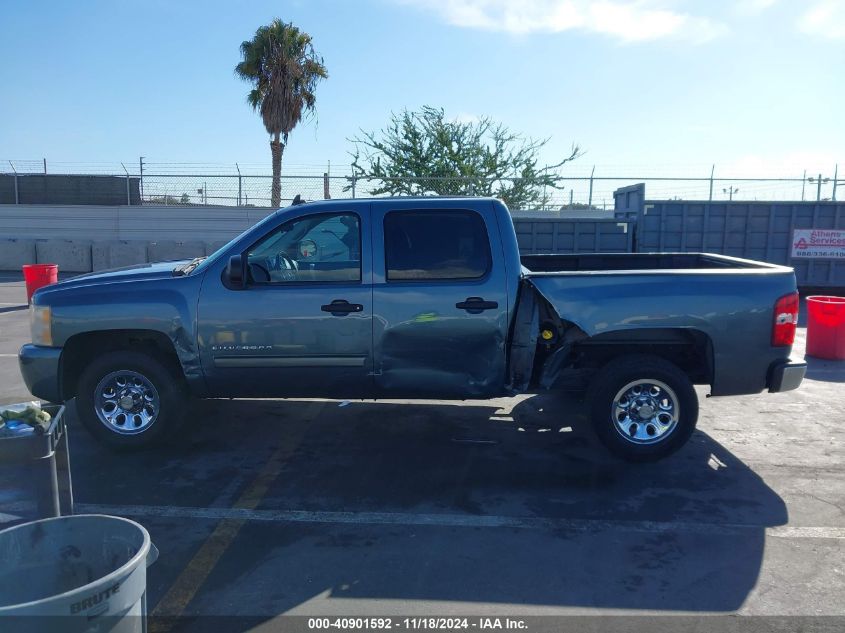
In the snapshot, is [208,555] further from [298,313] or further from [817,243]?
[817,243]

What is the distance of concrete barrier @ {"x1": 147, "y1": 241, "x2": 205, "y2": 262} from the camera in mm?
20672

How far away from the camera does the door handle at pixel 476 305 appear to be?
18.0 ft

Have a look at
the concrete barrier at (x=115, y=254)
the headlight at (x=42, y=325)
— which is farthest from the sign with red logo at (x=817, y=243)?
the concrete barrier at (x=115, y=254)

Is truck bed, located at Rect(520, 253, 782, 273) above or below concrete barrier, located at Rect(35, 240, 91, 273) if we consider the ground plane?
above

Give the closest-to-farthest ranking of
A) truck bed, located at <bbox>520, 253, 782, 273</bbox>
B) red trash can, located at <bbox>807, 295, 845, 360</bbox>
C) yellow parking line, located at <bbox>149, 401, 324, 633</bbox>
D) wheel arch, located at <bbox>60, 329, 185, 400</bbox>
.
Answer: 1. yellow parking line, located at <bbox>149, 401, 324, 633</bbox>
2. wheel arch, located at <bbox>60, 329, 185, 400</bbox>
3. truck bed, located at <bbox>520, 253, 782, 273</bbox>
4. red trash can, located at <bbox>807, 295, 845, 360</bbox>

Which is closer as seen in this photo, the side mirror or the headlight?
the side mirror

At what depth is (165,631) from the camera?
3.44 meters

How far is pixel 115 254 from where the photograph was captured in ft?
67.7

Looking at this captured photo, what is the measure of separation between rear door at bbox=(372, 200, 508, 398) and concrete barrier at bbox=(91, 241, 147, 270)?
16741 mm

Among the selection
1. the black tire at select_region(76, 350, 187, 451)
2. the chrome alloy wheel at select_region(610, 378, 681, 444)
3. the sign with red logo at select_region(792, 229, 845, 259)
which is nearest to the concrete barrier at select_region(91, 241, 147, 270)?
the black tire at select_region(76, 350, 187, 451)

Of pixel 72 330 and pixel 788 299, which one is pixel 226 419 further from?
pixel 788 299

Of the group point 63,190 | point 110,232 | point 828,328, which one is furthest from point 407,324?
point 63,190

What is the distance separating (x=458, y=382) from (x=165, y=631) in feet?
9.26

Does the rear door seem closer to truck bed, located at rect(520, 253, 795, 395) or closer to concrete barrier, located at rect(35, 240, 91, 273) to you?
truck bed, located at rect(520, 253, 795, 395)
